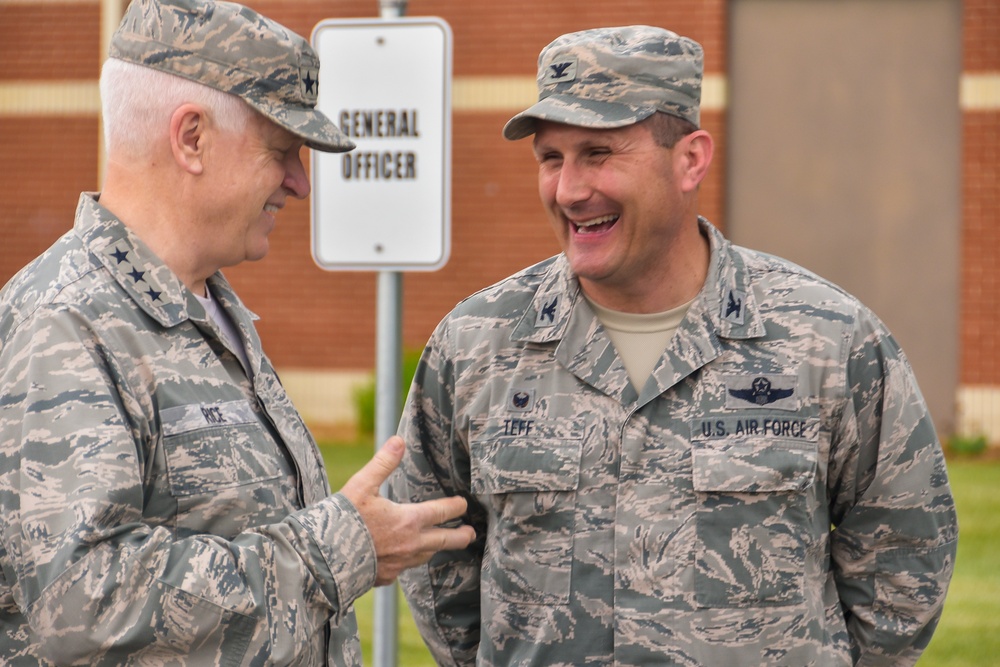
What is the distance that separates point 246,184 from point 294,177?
0.53ft

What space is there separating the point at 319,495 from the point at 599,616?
68 centimetres

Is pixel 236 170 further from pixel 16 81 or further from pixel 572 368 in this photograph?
pixel 16 81

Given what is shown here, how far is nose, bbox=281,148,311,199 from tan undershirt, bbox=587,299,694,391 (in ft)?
2.58

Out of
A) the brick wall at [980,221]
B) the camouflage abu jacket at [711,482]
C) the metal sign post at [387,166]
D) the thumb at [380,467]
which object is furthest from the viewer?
the brick wall at [980,221]

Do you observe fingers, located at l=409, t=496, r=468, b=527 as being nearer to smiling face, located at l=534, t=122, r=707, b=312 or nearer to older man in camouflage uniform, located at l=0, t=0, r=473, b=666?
older man in camouflage uniform, located at l=0, t=0, r=473, b=666

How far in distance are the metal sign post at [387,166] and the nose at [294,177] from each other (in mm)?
1575

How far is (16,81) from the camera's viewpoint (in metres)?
15.0

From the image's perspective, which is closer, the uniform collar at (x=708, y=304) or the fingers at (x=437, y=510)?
the fingers at (x=437, y=510)

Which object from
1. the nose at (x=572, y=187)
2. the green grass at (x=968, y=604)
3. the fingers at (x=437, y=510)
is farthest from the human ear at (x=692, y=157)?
the green grass at (x=968, y=604)

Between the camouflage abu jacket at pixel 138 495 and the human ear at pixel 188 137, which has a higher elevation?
the human ear at pixel 188 137

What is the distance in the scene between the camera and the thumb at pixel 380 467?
8.14 ft

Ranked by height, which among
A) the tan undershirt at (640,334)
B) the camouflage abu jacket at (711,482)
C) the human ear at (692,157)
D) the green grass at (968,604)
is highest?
the human ear at (692,157)

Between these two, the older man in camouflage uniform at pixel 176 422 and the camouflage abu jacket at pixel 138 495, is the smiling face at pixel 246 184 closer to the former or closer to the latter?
the older man in camouflage uniform at pixel 176 422

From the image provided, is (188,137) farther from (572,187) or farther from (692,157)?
(692,157)
